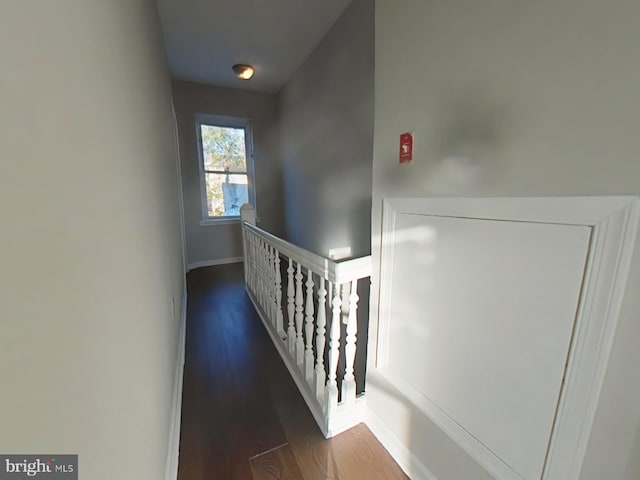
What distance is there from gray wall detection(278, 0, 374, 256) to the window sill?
4.04 feet

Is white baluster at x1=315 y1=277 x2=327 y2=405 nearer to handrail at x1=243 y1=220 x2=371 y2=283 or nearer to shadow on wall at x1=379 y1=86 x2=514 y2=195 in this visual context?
handrail at x1=243 y1=220 x2=371 y2=283

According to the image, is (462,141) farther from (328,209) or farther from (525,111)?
(328,209)

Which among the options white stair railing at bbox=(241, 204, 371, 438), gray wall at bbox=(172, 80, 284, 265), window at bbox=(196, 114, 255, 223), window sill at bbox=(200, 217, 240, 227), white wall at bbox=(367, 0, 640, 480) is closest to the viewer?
white wall at bbox=(367, 0, 640, 480)

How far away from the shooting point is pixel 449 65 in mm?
831

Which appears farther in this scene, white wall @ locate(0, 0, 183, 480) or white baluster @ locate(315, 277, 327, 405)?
white baluster @ locate(315, 277, 327, 405)

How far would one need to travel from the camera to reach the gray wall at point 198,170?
386 cm

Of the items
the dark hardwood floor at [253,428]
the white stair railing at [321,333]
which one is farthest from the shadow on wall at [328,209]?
the dark hardwood floor at [253,428]

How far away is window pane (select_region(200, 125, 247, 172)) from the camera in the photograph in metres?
4.11

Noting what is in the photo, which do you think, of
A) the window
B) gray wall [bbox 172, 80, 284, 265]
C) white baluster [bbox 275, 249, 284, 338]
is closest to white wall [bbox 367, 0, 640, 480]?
white baluster [bbox 275, 249, 284, 338]

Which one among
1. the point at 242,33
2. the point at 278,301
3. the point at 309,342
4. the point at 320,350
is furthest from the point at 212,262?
the point at 320,350

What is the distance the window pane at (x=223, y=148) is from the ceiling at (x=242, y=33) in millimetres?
762

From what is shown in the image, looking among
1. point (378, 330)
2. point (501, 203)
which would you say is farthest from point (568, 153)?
point (378, 330)

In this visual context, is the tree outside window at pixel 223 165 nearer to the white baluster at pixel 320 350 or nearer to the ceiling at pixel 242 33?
the ceiling at pixel 242 33

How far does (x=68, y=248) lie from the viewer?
367 millimetres
